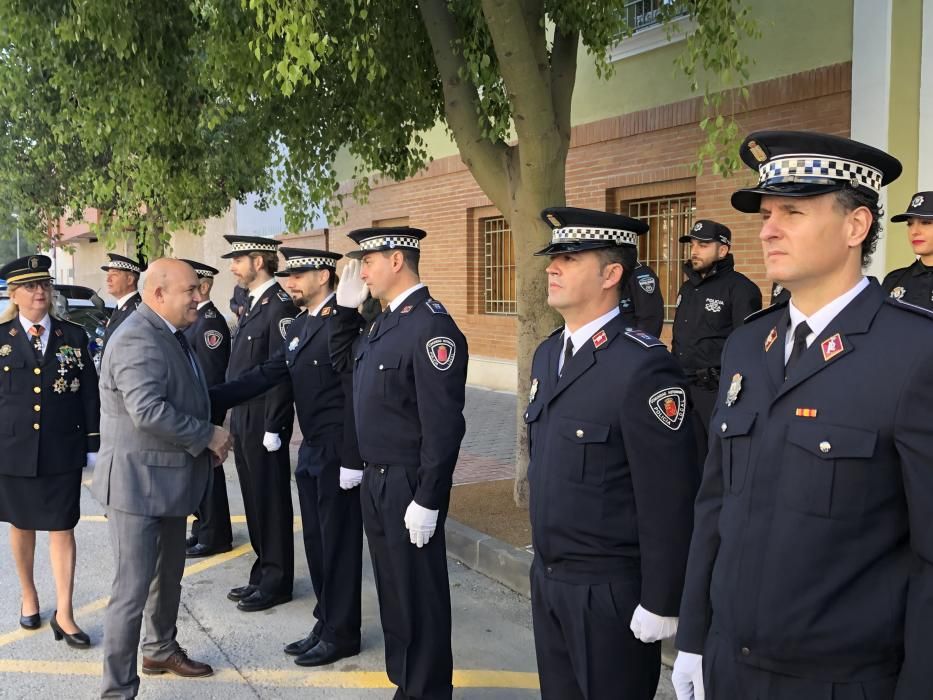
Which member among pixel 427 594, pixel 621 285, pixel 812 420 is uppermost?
pixel 621 285

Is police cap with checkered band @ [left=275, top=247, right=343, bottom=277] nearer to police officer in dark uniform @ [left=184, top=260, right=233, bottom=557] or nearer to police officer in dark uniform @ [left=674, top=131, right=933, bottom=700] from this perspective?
police officer in dark uniform @ [left=184, top=260, right=233, bottom=557]

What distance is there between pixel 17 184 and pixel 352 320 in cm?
1551

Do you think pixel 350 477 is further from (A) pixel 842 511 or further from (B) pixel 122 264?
(B) pixel 122 264

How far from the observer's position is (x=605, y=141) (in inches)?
429

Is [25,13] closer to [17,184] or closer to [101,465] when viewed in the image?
[101,465]

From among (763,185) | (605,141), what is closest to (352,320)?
(763,185)

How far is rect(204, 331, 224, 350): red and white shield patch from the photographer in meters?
6.45

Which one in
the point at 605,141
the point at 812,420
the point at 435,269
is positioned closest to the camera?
the point at 812,420

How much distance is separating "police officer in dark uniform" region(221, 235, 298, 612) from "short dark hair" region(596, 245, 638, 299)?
283 centimetres

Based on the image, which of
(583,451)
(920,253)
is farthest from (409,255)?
(920,253)

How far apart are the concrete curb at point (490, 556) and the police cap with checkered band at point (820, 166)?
3574 mm

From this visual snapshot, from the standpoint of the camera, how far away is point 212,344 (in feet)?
21.2

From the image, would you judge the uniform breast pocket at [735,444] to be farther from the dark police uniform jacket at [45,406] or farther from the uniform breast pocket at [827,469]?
the dark police uniform jacket at [45,406]

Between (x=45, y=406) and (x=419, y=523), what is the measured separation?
244cm
